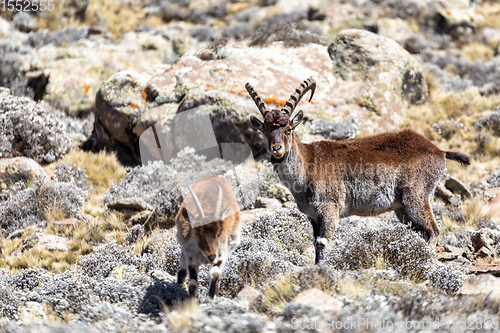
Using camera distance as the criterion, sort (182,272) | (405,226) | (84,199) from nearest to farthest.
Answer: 1. (182,272)
2. (405,226)
3. (84,199)

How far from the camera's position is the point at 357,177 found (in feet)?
22.5

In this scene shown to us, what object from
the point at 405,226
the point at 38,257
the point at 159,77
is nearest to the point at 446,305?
the point at 405,226

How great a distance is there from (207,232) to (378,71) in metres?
9.83

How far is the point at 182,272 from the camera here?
5906mm

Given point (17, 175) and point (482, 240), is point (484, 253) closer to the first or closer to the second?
point (482, 240)

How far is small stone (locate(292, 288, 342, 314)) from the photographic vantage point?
4184 millimetres

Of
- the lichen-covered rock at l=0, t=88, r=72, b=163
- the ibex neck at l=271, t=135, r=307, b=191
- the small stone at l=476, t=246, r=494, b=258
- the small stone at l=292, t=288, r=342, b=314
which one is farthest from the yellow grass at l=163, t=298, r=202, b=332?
the lichen-covered rock at l=0, t=88, r=72, b=163

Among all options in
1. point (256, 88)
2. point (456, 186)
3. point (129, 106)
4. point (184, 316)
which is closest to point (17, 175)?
point (129, 106)

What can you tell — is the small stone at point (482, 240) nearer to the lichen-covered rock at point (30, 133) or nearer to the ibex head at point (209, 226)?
the ibex head at point (209, 226)

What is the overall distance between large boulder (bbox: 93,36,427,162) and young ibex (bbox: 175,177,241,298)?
6027 mm

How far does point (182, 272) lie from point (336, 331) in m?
2.63

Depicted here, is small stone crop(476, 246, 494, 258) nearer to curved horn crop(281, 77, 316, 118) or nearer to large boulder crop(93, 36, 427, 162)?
curved horn crop(281, 77, 316, 118)

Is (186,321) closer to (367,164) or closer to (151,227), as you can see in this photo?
(367,164)

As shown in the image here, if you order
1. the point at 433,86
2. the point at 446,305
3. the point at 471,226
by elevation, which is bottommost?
the point at 471,226
